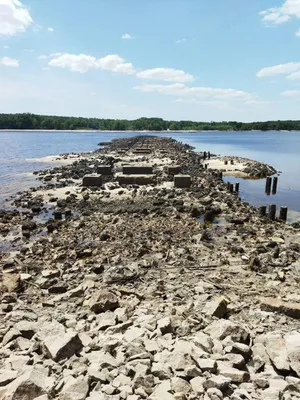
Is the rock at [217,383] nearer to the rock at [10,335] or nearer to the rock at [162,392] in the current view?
the rock at [162,392]

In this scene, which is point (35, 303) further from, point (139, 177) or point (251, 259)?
point (139, 177)

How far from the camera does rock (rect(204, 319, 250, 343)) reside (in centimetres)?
670

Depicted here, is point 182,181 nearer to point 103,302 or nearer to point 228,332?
point 103,302

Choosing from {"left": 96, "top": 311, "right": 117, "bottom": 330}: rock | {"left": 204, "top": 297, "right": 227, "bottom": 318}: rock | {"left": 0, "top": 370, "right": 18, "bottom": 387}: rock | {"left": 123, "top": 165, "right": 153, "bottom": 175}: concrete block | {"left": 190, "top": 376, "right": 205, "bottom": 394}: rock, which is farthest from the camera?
{"left": 123, "top": 165, "right": 153, "bottom": 175}: concrete block

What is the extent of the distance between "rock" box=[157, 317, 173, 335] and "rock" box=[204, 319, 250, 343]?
734 millimetres

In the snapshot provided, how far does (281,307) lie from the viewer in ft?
26.5

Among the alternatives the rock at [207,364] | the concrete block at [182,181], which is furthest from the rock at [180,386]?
the concrete block at [182,181]

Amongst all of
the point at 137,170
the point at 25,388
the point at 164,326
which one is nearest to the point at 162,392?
the point at 164,326

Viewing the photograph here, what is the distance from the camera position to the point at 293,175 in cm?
4362

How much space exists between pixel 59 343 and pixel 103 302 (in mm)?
2081

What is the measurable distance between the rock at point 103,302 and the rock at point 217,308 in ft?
7.15

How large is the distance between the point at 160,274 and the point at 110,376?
5.46m

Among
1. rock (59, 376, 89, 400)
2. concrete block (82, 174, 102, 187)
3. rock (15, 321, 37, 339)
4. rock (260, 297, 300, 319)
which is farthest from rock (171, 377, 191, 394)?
concrete block (82, 174, 102, 187)

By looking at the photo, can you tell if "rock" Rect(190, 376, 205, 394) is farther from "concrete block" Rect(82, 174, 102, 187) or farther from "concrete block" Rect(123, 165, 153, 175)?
"concrete block" Rect(123, 165, 153, 175)
